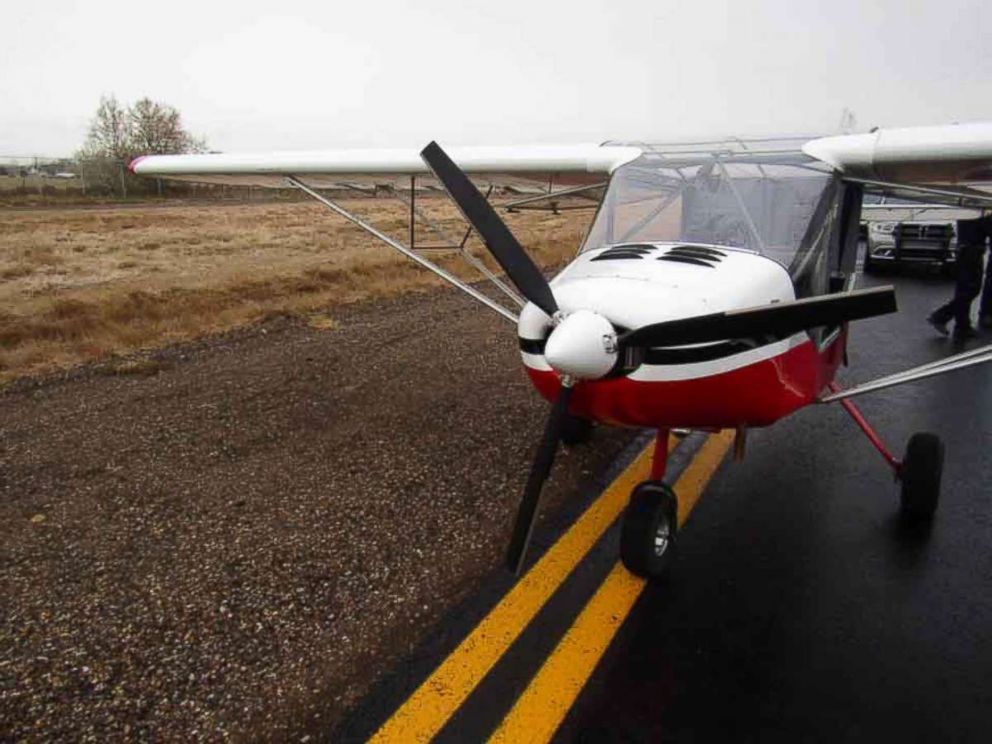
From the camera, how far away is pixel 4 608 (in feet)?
8.75

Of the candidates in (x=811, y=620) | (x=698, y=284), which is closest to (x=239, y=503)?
(x=698, y=284)

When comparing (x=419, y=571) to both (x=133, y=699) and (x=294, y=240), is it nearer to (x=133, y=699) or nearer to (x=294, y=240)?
(x=133, y=699)

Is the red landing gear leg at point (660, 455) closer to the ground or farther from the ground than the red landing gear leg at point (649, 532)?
farther from the ground

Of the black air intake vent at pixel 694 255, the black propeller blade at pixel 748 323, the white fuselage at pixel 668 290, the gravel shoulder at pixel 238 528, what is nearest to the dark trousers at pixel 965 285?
the gravel shoulder at pixel 238 528

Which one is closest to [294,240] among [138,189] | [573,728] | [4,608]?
[4,608]

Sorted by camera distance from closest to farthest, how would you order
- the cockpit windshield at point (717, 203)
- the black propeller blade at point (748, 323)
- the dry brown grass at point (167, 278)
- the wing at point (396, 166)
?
1. the black propeller blade at point (748, 323)
2. the cockpit windshield at point (717, 203)
3. the wing at point (396, 166)
4. the dry brown grass at point (167, 278)

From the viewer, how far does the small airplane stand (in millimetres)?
2516

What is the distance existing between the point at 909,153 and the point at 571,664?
341 cm

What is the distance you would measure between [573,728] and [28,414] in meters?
4.70

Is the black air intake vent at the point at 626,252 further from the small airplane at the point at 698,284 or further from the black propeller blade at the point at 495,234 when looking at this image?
the black propeller blade at the point at 495,234

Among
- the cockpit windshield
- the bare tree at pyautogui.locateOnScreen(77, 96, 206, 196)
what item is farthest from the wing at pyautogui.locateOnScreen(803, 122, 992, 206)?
the bare tree at pyautogui.locateOnScreen(77, 96, 206, 196)

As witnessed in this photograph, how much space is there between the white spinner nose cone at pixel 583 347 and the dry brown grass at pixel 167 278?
5.56 meters

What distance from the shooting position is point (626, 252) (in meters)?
3.24

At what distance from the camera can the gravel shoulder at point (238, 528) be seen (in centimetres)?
229
